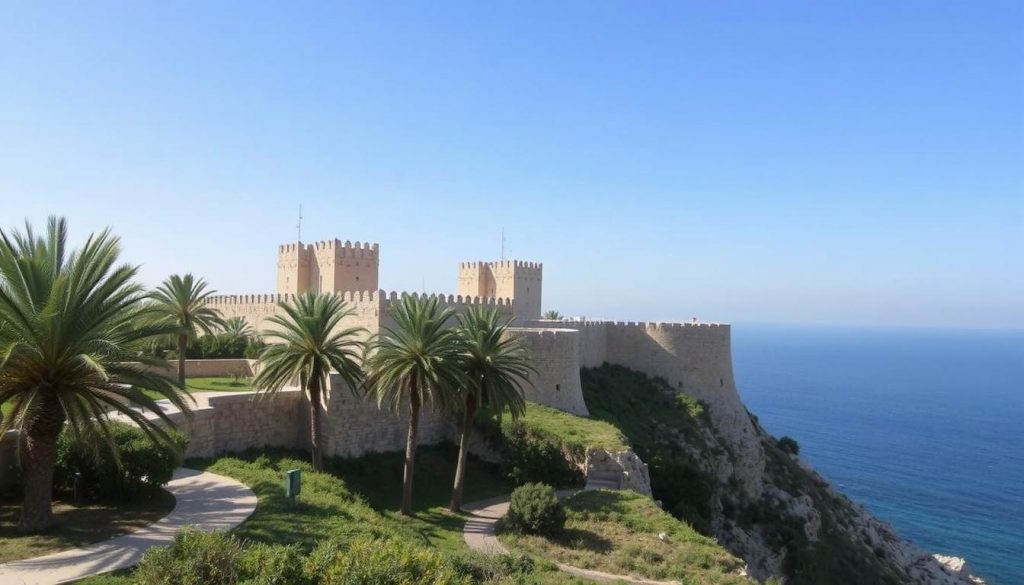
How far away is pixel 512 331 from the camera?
86.2 ft

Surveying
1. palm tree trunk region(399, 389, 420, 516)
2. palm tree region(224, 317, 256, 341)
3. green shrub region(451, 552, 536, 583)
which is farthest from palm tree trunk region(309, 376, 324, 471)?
palm tree region(224, 317, 256, 341)

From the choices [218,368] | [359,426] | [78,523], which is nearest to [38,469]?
[78,523]

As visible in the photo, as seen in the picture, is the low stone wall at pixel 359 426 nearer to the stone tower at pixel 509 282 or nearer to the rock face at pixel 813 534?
the rock face at pixel 813 534

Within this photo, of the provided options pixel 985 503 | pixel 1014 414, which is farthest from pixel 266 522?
pixel 1014 414

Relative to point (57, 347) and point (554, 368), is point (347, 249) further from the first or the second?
point (57, 347)

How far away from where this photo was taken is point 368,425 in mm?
20969

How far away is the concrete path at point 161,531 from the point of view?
9296 mm

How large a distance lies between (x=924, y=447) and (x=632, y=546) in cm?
6826

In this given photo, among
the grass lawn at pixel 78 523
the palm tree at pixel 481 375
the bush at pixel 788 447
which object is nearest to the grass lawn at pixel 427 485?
the palm tree at pixel 481 375

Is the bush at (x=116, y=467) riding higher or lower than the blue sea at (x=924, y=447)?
higher

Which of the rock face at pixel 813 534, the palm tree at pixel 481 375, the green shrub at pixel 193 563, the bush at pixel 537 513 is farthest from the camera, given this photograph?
the rock face at pixel 813 534

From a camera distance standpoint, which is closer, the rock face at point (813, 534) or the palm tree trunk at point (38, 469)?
the palm tree trunk at point (38, 469)

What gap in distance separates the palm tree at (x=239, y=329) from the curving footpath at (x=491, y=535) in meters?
16.3

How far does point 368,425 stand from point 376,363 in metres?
4.17
